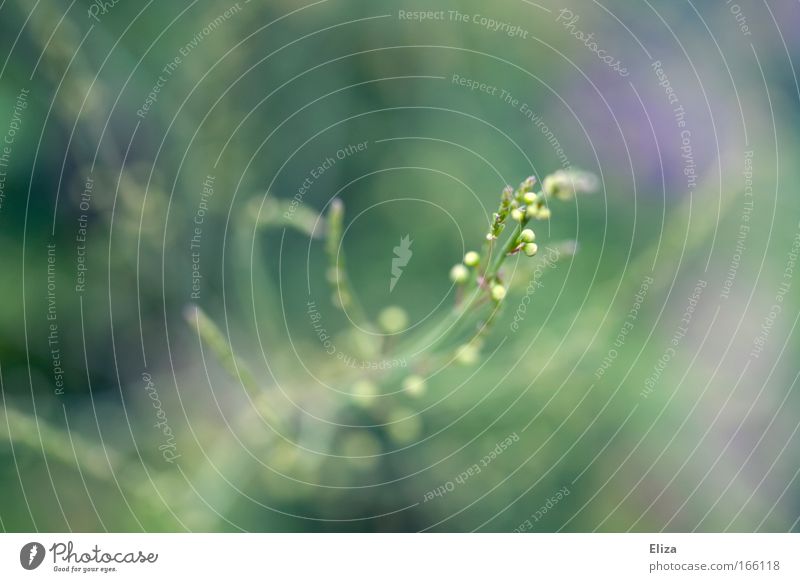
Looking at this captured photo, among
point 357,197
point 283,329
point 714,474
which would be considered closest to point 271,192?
point 357,197

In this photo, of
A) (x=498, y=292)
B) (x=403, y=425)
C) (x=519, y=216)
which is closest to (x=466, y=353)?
(x=498, y=292)

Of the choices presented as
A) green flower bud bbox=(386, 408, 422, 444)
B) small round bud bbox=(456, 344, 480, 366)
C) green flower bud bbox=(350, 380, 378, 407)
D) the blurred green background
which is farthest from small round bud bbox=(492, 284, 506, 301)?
green flower bud bbox=(386, 408, 422, 444)

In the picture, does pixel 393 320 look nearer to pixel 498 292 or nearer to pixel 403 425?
pixel 403 425

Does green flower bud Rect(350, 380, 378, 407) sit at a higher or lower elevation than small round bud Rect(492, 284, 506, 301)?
lower

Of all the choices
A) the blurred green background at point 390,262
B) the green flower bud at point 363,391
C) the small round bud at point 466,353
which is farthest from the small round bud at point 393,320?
the small round bud at point 466,353

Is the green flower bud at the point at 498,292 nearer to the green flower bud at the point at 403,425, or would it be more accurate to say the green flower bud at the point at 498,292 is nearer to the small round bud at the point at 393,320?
the small round bud at the point at 393,320

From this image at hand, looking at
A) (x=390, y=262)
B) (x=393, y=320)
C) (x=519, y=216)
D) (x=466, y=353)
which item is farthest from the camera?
(x=390, y=262)

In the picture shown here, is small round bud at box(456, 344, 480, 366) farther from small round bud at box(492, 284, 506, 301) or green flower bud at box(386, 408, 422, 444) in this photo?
green flower bud at box(386, 408, 422, 444)
